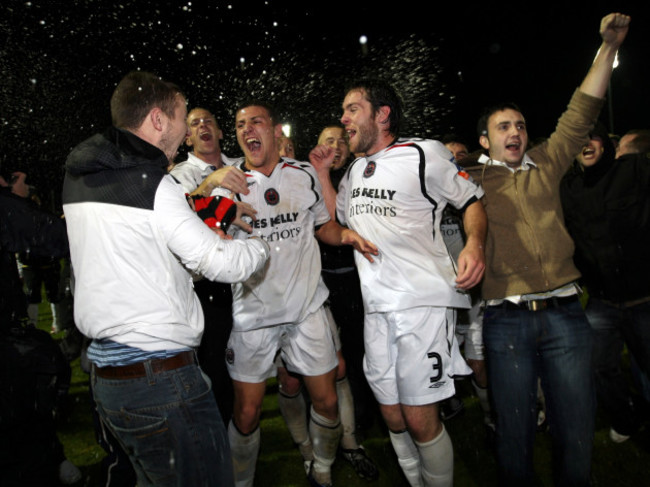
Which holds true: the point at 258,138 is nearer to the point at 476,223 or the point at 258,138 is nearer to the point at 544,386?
the point at 476,223

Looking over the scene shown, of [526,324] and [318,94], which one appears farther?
[318,94]


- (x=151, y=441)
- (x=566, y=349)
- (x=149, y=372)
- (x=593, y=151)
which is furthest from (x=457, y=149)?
(x=151, y=441)

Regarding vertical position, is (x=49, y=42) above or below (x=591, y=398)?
above

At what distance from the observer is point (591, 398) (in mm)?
2514

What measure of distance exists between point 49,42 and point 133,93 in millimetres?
8239

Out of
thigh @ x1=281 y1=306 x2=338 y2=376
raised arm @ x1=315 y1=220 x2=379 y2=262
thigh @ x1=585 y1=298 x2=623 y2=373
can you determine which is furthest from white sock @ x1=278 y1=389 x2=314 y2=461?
thigh @ x1=585 y1=298 x2=623 y2=373

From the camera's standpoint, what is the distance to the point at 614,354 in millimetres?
3723

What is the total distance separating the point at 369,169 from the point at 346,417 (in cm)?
221

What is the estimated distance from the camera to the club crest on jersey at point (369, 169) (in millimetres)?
2988

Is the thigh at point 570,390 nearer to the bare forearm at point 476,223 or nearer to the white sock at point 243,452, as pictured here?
the bare forearm at point 476,223

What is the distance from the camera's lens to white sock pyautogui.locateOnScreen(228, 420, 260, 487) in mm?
3158

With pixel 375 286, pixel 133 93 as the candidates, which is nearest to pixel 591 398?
pixel 375 286

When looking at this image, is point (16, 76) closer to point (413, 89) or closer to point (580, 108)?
point (413, 89)

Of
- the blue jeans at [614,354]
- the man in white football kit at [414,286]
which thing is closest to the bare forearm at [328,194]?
the man in white football kit at [414,286]
